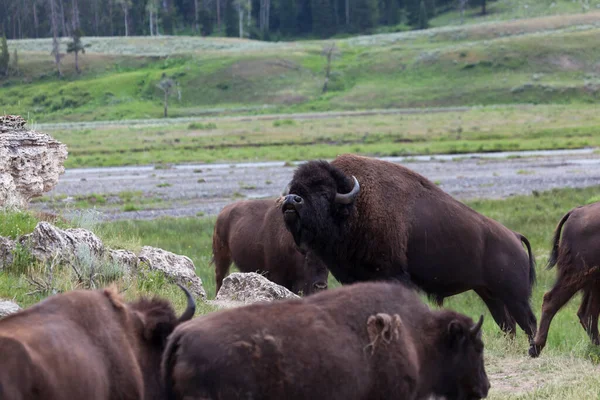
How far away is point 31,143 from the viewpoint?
12.0m

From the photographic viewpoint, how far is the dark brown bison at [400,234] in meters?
9.55

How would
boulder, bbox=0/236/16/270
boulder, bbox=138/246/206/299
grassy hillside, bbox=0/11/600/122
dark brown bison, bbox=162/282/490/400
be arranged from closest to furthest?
dark brown bison, bbox=162/282/490/400 < boulder, bbox=0/236/16/270 < boulder, bbox=138/246/206/299 < grassy hillside, bbox=0/11/600/122

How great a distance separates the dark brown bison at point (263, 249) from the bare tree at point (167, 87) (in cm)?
7008

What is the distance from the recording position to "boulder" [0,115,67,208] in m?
11.4

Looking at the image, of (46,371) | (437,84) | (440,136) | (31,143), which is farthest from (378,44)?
(46,371)

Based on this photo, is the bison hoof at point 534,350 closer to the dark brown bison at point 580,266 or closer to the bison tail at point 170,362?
the dark brown bison at point 580,266

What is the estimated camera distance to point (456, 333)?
6.28 metres

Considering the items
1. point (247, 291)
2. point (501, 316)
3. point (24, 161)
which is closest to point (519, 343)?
point (501, 316)

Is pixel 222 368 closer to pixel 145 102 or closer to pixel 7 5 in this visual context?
pixel 145 102

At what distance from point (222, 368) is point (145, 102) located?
8519cm

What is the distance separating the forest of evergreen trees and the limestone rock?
123m

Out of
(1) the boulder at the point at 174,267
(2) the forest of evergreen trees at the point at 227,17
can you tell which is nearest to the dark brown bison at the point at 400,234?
(1) the boulder at the point at 174,267

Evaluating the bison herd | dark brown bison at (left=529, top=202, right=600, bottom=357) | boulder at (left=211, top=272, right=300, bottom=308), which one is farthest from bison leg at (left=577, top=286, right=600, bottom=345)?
boulder at (left=211, top=272, right=300, bottom=308)

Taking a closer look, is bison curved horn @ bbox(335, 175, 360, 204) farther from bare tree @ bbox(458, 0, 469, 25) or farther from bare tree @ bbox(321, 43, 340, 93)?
bare tree @ bbox(458, 0, 469, 25)
